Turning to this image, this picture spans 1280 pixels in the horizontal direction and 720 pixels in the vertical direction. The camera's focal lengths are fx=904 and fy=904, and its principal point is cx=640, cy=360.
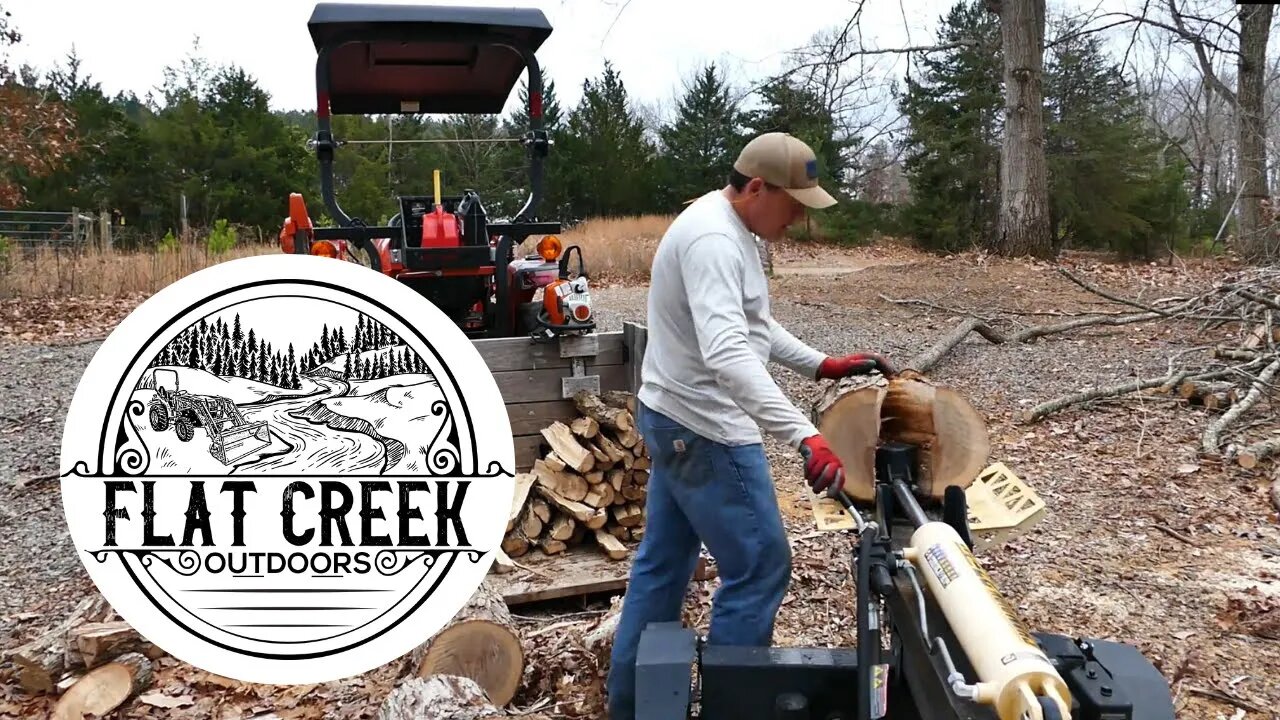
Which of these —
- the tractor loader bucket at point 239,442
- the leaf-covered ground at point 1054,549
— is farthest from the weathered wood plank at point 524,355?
the tractor loader bucket at point 239,442

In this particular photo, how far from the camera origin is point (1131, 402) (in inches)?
248

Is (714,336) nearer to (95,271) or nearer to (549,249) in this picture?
(549,249)

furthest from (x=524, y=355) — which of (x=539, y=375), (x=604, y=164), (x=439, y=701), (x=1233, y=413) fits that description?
(x=604, y=164)

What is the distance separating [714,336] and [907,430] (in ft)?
2.51

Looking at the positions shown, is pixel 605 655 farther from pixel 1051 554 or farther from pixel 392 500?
pixel 1051 554

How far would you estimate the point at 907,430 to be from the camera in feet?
8.91

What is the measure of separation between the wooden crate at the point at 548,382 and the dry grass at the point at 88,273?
9.48 m

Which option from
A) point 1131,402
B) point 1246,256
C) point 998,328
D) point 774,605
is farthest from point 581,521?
point 1246,256

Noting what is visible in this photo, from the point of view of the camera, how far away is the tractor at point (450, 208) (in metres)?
4.34

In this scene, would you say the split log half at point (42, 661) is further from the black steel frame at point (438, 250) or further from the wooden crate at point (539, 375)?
the black steel frame at point (438, 250)

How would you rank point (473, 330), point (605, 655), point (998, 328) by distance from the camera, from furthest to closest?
1. point (998, 328)
2. point (473, 330)
3. point (605, 655)

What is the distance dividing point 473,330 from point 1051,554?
10.2 ft

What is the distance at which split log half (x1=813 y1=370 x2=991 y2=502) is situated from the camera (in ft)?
8.66

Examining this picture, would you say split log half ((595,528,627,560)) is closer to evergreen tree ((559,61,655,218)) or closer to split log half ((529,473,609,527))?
split log half ((529,473,609,527))
